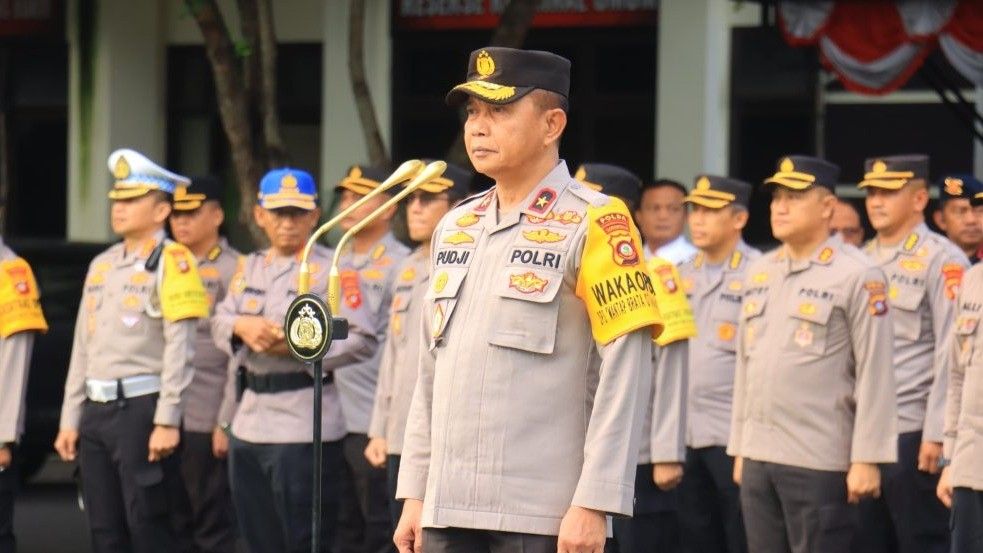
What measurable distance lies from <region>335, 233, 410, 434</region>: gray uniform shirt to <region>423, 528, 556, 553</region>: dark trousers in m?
4.49

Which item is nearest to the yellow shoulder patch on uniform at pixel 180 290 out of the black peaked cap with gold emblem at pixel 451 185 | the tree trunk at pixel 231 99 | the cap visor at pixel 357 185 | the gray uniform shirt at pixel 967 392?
the black peaked cap with gold emblem at pixel 451 185

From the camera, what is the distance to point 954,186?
10797 millimetres

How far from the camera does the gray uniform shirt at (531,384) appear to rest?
17.5 feet

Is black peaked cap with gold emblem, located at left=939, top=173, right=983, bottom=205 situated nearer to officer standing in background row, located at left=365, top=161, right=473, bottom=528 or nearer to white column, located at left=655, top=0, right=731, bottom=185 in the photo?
officer standing in background row, located at left=365, top=161, right=473, bottom=528

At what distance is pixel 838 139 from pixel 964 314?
8.49 metres

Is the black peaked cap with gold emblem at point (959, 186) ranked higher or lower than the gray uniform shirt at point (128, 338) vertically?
higher

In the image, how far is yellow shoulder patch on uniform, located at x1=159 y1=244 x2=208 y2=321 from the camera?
31.7ft

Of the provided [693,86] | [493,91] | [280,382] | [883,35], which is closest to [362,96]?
[693,86]

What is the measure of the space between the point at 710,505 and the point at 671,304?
50.5 inches

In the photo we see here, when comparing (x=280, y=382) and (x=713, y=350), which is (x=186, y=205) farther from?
(x=713, y=350)

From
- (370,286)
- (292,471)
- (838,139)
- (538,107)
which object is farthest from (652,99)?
(538,107)

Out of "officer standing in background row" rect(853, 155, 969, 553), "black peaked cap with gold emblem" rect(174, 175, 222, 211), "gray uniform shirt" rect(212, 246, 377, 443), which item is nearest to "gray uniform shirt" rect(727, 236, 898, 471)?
"officer standing in background row" rect(853, 155, 969, 553)

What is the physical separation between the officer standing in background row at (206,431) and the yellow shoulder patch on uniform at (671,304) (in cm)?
264

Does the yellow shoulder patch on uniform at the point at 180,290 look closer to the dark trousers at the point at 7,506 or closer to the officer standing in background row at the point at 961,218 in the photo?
the dark trousers at the point at 7,506
